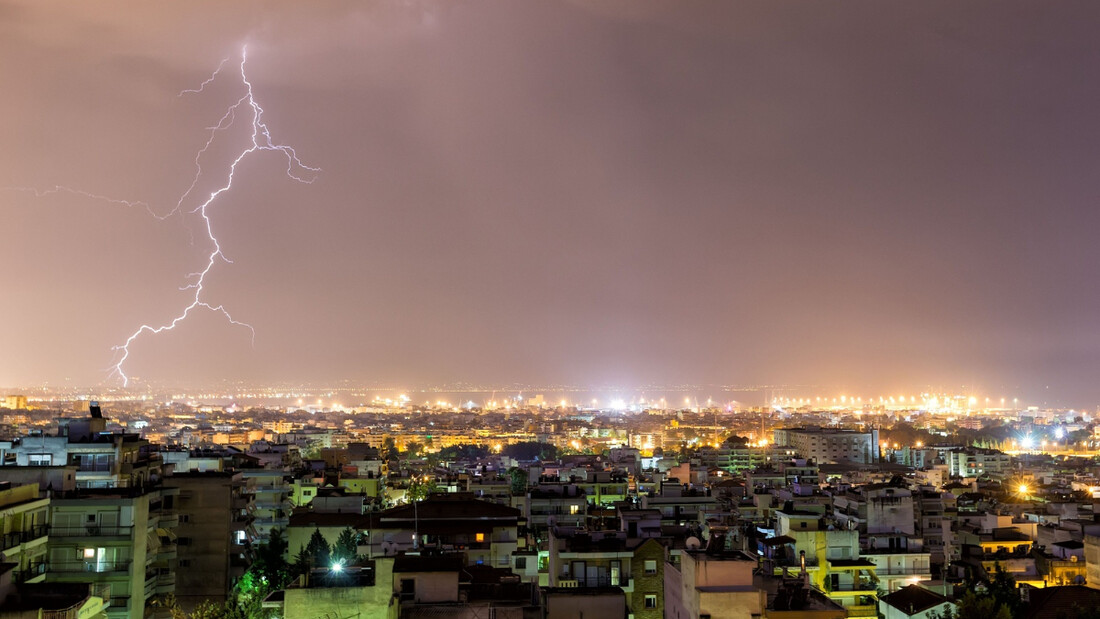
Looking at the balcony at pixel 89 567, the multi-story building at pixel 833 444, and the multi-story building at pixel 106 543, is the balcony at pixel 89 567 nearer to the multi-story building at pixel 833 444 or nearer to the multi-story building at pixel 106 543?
the multi-story building at pixel 106 543

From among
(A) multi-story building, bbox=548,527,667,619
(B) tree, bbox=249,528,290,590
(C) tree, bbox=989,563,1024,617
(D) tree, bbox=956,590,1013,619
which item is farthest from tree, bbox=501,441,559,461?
(D) tree, bbox=956,590,1013,619

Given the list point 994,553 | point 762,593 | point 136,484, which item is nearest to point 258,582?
point 136,484

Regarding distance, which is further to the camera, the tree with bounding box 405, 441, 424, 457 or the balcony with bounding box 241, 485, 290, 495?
the tree with bounding box 405, 441, 424, 457

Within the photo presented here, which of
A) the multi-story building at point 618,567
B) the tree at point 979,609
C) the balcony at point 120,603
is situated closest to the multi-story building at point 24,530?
the balcony at point 120,603

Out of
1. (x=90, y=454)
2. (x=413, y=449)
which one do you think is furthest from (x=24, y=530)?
(x=413, y=449)

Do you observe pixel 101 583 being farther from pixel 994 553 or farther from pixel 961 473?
pixel 961 473

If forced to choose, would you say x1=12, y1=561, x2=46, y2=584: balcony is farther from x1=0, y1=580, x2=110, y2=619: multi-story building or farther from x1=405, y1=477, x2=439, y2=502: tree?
x1=405, y1=477, x2=439, y2=502: tree

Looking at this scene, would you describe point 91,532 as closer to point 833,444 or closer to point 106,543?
point 106,543
